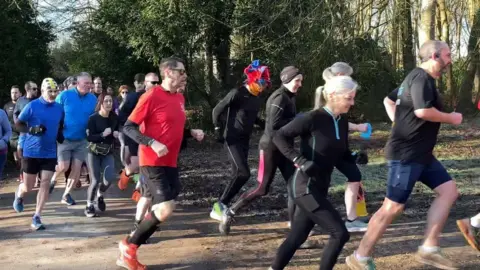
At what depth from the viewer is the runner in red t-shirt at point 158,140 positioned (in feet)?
16.6

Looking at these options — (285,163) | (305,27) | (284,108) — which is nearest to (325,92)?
(284,108)

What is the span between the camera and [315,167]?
4277 mm

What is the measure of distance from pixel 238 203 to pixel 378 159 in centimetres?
596

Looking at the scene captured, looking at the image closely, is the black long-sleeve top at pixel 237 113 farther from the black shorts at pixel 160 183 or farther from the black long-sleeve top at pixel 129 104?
the black long-sleeve top at pixel 129 104

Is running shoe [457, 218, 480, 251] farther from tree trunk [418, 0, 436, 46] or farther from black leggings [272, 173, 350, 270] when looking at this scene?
tree trunk [418, 0, 436, 46]

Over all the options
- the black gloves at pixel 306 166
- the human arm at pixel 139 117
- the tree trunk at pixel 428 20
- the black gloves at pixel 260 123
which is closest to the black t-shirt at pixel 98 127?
the black gloves at pixel 260 123

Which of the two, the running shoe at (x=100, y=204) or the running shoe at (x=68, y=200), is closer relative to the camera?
the running shoe at (x=100, y=204)

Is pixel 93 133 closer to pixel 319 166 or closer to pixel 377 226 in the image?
pixel 319 166

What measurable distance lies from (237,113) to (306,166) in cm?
262

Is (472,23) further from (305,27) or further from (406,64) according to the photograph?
(305,27)

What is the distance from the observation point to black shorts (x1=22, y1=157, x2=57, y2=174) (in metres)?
6.95

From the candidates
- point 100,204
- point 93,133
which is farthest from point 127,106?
point 100,204

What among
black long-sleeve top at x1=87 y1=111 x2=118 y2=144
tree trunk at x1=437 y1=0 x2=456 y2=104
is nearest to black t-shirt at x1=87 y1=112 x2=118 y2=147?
black long-sleeve top at x1=87 y1=111 x2=118 y2=144

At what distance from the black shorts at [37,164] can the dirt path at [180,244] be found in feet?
2.46
